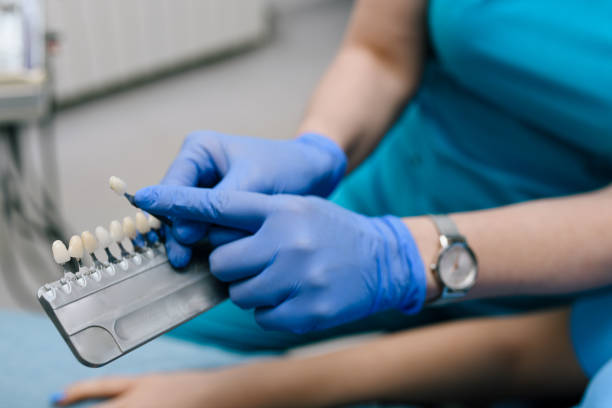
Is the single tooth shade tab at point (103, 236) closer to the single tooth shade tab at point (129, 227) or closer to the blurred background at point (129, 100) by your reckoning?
the single tooth shade tab at point (129, 227)

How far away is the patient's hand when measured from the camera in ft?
2.65

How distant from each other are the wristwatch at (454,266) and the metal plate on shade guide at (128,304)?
0.30 meters

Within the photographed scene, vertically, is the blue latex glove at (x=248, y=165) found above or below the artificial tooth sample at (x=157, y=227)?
above

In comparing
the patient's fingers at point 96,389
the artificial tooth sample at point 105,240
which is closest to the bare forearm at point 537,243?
the artificial tooth sample at point 105,240

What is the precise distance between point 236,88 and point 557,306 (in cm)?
248

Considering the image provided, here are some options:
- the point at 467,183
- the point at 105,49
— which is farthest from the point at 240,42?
the point at 467,183

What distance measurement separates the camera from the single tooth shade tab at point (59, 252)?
21.6 inches

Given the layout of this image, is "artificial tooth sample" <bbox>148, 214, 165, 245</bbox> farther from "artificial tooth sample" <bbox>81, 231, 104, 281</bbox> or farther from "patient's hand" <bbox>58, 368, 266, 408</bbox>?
"patient's hand" <bbox>58, 368, 266, 408</bbox>

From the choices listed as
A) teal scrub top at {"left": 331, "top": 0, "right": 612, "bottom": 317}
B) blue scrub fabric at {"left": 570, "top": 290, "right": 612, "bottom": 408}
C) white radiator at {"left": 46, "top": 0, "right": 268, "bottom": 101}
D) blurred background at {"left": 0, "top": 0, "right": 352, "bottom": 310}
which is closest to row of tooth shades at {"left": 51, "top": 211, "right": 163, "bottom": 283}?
teal scrub top at {"left": 331, "top": 0, "right": 612, "bottom": 317}

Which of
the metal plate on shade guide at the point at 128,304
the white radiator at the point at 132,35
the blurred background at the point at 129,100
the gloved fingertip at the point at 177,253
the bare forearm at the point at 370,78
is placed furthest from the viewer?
the white radiator at the point at 132,35

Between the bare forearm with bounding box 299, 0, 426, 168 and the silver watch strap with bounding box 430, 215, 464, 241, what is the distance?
286 millimetres

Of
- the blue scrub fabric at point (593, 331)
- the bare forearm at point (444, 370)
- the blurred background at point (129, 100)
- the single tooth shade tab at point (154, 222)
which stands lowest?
the blurred background at point (129, 100)

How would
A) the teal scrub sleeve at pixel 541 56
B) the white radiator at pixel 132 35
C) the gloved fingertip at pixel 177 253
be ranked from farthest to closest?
the white radiator at pixel 132 35, the teal scrub sleeve at pixel 541 56, the gloved fingertip at pixel 177 253

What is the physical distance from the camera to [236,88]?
3104mm
